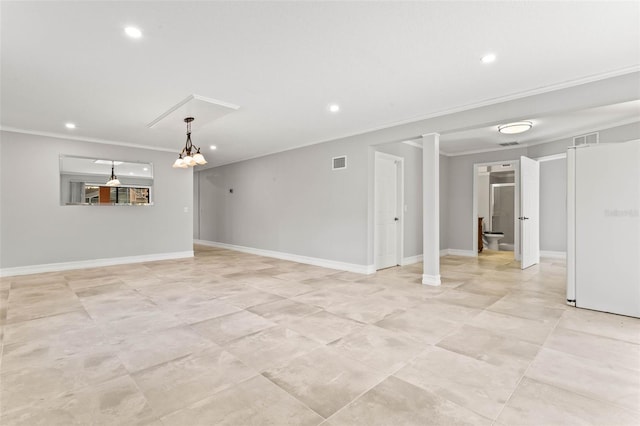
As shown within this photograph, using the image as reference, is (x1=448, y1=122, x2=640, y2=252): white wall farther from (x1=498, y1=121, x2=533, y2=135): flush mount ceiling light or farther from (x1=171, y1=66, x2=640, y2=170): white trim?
(x1=171, y1=66, x2=640, y2=170): white trim

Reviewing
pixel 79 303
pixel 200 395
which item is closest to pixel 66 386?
pixel 200 395

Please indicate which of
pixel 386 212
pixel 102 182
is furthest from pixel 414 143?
pixel 102 182

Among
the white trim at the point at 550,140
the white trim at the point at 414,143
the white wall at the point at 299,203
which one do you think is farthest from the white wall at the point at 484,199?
the white wall at the point at 299,203

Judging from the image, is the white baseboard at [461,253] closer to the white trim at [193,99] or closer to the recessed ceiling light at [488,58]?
the recessed ceiling light at [488,58]

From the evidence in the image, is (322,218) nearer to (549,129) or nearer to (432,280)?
(432,280)

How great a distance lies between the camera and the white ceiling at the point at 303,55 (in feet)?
8.01

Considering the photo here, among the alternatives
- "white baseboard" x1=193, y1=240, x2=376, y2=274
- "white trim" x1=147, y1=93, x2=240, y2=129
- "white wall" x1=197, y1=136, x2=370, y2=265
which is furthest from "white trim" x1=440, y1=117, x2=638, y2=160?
"white trim" x1=147, y1=93, x2=240, y2=129

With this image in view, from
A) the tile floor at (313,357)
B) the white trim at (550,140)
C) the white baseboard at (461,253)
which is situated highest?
the white trim at (550,140)

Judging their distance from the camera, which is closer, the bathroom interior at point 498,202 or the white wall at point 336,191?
the white wall at point 336,191

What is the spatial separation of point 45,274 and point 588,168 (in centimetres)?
906

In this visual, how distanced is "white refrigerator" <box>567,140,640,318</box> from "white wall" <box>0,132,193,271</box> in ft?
26.3

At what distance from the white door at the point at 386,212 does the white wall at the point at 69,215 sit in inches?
200

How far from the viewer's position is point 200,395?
2074mm

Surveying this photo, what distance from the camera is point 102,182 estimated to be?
6.93m
